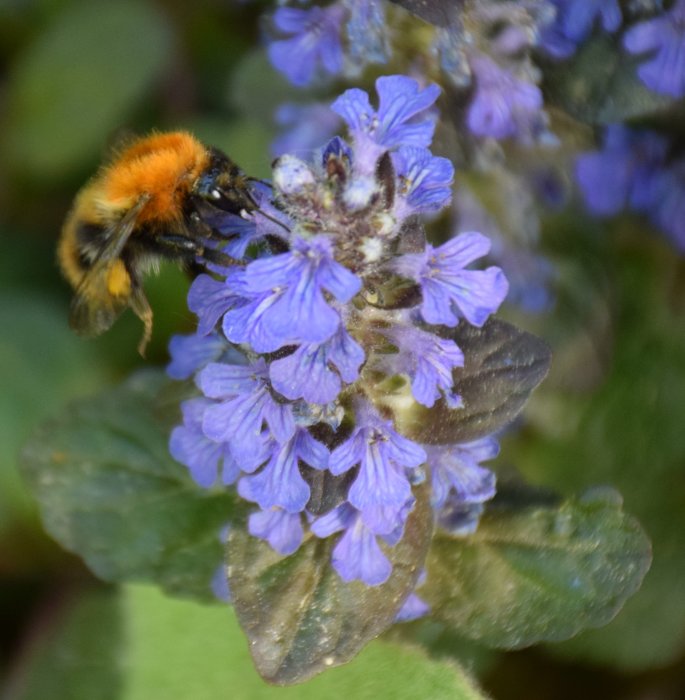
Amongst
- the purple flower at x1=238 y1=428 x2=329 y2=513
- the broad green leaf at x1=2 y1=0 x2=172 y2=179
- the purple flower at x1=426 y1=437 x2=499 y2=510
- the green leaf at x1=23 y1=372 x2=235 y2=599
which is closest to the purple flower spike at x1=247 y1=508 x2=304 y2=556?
the purple flower at x1=238 y1=428 x2=329 y2=513

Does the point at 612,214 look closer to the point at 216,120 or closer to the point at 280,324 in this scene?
the point at 216,120

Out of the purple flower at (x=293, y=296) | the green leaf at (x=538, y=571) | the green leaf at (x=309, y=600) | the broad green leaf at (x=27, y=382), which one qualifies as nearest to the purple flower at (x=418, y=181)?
the purple flower at (x=293, y=296)

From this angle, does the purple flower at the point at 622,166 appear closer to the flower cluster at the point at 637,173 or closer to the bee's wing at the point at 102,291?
the flower cluster at the point at 637,173

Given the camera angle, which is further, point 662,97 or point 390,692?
point 662,97

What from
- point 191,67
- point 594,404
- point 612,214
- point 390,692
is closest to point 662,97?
point 612,214

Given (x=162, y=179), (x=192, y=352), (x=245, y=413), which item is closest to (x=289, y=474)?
(x=245, y=413)

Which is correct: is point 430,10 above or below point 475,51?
above

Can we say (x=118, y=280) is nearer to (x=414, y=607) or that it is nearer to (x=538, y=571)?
(x=414, y=607)

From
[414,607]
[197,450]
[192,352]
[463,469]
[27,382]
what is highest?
[192,352]
